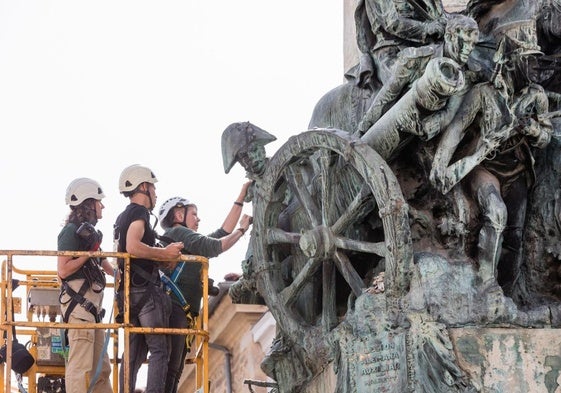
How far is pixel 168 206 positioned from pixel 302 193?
197cm

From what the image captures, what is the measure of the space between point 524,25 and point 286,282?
2.54m

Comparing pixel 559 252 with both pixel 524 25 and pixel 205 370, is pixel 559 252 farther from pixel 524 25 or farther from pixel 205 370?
pixel 205 370

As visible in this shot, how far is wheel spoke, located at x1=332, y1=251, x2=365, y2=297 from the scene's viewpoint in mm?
19109

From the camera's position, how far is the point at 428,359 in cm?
1841

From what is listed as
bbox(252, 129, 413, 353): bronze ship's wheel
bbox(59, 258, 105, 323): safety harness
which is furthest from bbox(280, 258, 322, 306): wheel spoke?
bbox(59, 258, 105, 323): safety harness

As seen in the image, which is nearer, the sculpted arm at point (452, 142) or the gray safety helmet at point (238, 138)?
the sculpted arm at point (452, 142)

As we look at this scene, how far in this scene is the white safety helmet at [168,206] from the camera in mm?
21469

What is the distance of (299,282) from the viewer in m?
19.7

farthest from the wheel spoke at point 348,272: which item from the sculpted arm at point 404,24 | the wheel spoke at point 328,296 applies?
the sculpted arm at point 404,24

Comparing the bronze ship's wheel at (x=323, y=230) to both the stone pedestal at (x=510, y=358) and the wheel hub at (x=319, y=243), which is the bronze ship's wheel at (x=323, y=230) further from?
the stone pedestal at (x=510, y=358)

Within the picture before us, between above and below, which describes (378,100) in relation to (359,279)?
above

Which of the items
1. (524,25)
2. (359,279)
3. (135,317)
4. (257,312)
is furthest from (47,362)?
(257,312)

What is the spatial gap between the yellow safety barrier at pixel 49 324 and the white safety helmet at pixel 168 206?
59 cm

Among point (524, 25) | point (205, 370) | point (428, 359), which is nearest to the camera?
point (428, 359)
